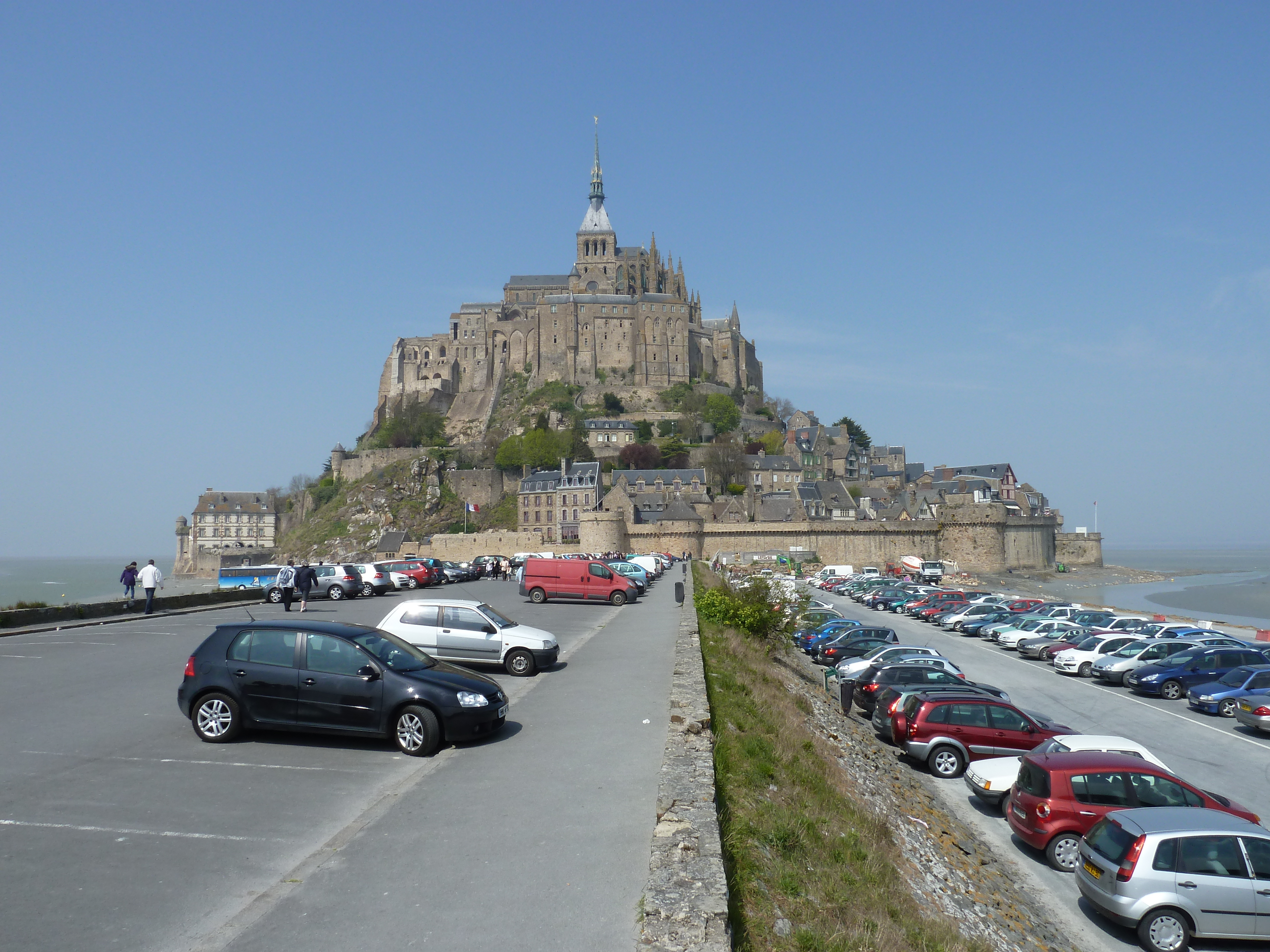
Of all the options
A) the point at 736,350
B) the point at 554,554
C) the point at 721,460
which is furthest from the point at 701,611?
the point at 736,350

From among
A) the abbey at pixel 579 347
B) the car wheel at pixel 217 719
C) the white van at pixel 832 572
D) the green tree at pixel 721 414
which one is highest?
the abbey at pixel 579 347

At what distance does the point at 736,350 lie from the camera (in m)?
119

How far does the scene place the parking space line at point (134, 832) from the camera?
6.55 metres

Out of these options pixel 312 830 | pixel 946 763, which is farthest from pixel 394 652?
pixel 946 763

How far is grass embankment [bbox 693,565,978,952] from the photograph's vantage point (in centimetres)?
620

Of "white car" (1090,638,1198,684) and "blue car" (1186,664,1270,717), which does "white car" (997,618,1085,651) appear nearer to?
"white car" (1090,638,1198,684)

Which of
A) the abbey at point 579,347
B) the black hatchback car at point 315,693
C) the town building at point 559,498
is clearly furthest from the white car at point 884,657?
the abbey at point 579,347

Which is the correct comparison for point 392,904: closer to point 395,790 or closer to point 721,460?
point 395,790

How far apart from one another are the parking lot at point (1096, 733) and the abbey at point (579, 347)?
86871mm

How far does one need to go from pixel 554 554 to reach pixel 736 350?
65.4 meters

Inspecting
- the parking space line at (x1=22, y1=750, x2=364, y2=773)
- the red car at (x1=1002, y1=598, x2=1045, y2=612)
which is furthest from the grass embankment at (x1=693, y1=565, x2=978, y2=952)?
the red car at (x1=1002, y1=598, x2=1045, y2=612)

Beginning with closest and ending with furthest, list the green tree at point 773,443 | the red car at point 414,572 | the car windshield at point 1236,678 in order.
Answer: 1. the car windshield at point 1236,678
2. the red car at point 414,572
3. the green tree at point 773,443

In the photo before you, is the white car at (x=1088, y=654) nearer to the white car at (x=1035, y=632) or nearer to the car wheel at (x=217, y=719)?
the white car at (x=1035, y=632)

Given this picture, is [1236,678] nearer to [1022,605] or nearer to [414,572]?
[1022,605]
